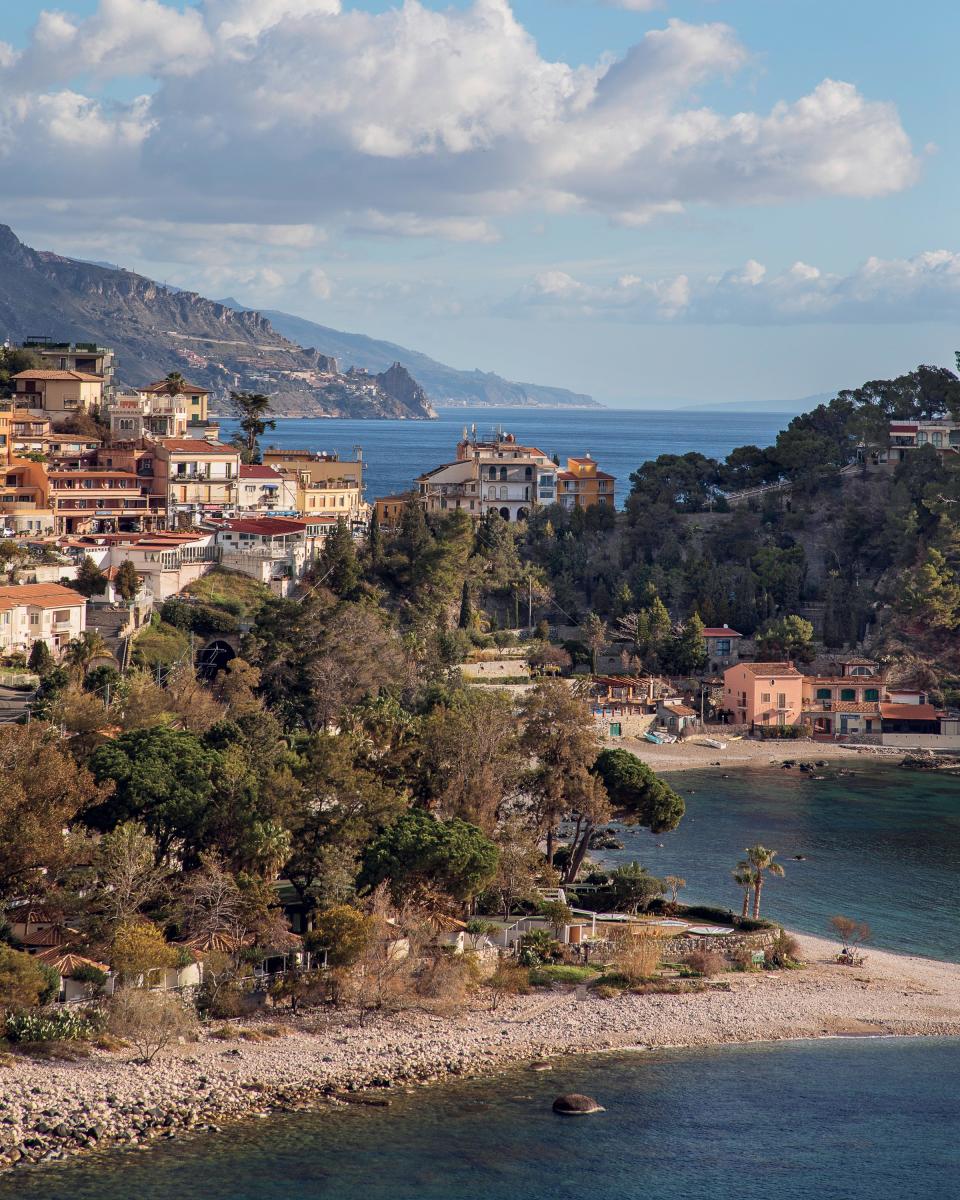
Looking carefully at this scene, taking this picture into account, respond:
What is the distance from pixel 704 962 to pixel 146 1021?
46.1 feet

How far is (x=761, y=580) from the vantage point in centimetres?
8394

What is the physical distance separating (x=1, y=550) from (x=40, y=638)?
6132 mm

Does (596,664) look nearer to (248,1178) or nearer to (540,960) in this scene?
(540,960)

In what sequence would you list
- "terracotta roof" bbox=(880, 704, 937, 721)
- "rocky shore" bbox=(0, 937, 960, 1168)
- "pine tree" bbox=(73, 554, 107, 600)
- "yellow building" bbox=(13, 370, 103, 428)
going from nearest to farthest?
"rocky shore" bbox=(0, 937, 960, 1168)
"pine tree" bbox=(73, 554, 107, 600)
"terracotta roof" bbox=(880, 704, 937, 721)
"yellow building" bbox=(13, 370, 103, 428)

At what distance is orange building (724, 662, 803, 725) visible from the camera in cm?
7325

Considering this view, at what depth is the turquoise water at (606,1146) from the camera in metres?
29.3

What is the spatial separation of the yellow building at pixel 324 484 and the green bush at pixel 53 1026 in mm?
48423

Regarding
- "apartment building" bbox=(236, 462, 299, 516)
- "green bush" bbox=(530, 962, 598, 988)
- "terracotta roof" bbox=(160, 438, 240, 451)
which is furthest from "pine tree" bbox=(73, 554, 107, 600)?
"green bush" bbox=(530, 962, 598, 988)

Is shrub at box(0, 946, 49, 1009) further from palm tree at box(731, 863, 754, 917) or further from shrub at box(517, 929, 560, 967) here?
palm tree at box(731, 863, 754, 917)

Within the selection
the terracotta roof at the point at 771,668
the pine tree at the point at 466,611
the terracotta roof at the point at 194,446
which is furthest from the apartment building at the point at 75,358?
the terracotta roof at the point at 771,668

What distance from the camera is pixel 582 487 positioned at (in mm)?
93875

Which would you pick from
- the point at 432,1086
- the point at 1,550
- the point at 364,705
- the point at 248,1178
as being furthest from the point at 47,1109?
the point at 1,550

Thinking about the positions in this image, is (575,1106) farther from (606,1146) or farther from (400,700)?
(400,700)

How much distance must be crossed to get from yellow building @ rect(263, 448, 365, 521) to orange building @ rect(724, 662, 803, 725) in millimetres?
22461
